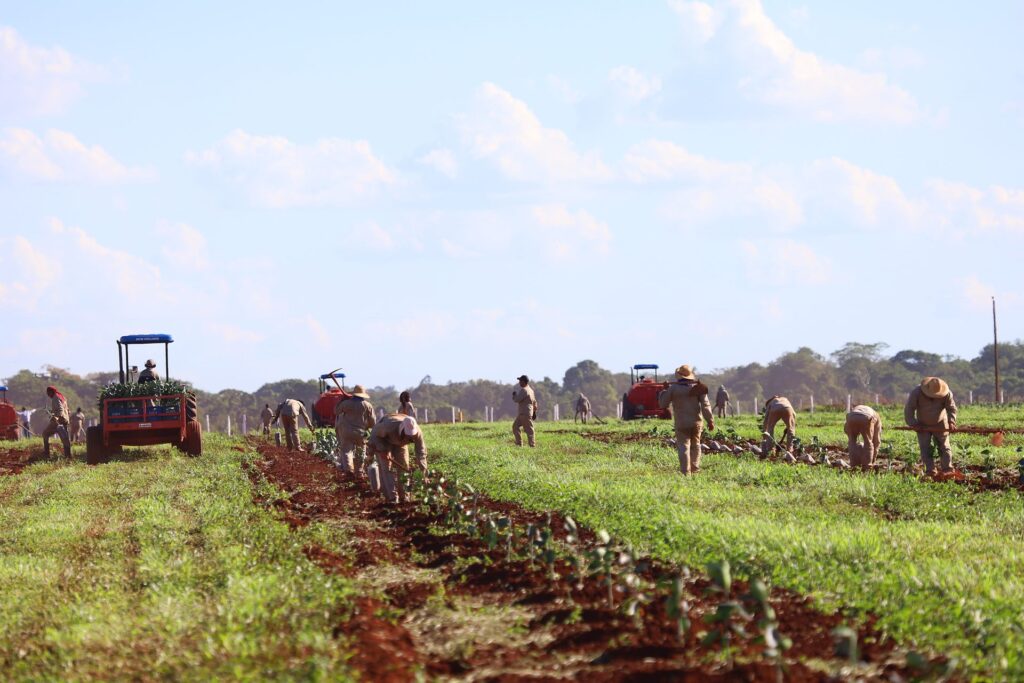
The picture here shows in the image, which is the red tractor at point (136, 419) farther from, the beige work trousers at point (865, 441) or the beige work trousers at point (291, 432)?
the beige work trousers at point (865, 441)

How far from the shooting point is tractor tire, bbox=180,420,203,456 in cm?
2827

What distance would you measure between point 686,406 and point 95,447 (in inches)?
616

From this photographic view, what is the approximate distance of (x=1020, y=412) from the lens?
39.4 meters

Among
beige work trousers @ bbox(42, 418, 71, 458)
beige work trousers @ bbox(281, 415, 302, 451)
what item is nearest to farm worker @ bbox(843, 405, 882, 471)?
beige work trousers @ bbox(281, 415, 302, 451)

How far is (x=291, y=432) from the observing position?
31797 millimetres

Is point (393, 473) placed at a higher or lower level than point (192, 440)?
lower

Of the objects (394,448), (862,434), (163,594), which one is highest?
(394,448)

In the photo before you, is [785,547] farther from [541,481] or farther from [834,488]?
[541,481]

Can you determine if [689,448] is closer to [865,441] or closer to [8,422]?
[865,441]

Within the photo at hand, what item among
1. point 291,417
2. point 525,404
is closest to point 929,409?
point 525,404

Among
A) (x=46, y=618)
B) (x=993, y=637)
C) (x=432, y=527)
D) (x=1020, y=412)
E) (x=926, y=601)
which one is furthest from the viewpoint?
(x=1020, y=412)

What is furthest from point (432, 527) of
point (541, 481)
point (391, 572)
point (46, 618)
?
point (46, 618)

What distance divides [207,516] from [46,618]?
591cm

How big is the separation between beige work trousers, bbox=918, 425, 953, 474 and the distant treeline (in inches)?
2987
